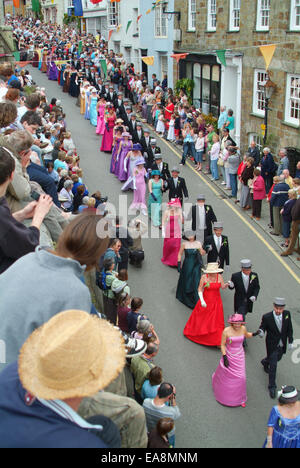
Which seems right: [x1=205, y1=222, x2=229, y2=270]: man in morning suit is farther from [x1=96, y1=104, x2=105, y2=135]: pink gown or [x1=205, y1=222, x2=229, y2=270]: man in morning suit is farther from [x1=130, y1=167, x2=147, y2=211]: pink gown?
[x1=96, y1=104, x2=105, y2=135]: pink gown

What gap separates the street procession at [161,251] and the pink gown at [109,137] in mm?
72

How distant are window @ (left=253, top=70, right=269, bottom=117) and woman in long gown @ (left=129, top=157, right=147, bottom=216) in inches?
273

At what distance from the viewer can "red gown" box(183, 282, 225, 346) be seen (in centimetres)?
923

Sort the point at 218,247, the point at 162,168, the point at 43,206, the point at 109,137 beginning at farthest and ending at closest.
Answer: the point at 109,137, the point at 162,168, the point at 218,247, the point at 43,206

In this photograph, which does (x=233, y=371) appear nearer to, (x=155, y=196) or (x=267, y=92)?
(x=155, y=196)

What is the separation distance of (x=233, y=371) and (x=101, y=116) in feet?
60.4

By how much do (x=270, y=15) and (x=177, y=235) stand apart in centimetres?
1066

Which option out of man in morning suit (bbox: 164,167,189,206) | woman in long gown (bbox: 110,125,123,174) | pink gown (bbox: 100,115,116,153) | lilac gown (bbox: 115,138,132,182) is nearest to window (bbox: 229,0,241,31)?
pink gown (bbox: 100,115,116,153)

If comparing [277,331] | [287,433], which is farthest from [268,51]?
[287,433]

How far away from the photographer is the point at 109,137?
71.6 feet

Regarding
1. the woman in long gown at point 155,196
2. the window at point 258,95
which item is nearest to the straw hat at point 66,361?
the woman in long gown at point 155,196

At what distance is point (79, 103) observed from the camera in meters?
30.3

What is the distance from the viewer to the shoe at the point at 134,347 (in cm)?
667

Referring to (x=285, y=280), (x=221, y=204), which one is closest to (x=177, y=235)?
(x=285, y=280)
